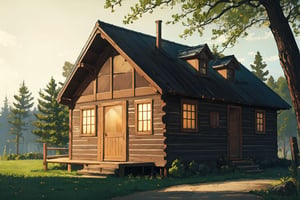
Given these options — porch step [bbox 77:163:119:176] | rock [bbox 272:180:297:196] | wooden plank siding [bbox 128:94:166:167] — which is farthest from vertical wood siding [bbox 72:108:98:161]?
rock [bbox 272:180:297:196]

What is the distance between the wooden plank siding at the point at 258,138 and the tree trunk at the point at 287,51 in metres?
10.5

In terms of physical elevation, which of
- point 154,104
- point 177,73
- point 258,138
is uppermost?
point 177,73

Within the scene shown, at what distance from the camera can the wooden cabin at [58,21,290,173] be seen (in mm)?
19391

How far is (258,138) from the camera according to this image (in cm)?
2588

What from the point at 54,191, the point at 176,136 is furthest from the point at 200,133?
the point at 54,191

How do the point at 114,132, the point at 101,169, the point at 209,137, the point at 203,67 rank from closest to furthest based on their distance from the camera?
the point at 101,169 < the point at 114,132 < the point at 209,137 < the point at 203,67

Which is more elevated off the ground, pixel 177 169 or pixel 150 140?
pixel 150 140

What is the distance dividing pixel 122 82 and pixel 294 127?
62.6m

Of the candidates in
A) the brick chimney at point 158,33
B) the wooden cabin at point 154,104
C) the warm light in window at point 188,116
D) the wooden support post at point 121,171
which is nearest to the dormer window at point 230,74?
the wooden cabin at point 154,104

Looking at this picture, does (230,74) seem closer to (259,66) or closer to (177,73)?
(177,73)

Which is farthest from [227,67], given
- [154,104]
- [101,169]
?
[101,169]

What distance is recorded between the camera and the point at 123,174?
18.3 m

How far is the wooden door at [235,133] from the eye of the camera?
23.7 meters

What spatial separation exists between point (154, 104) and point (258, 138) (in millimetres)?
9469
